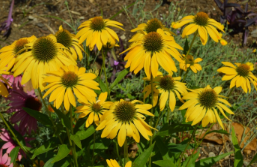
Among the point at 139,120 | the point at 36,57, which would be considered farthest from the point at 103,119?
the point at 36,57

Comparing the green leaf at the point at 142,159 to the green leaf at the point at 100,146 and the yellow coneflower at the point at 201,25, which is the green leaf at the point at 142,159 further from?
the yellow coneflower at the point at 201,25

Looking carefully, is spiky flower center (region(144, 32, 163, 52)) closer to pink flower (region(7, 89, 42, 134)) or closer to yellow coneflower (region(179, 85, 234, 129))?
yellow coneflower (region(179, 85, 234, 129))

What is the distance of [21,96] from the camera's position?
5.92 ft

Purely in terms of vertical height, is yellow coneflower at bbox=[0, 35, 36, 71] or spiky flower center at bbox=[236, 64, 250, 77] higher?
yellow coneflower at bbox=[0, 35, 36, 71]

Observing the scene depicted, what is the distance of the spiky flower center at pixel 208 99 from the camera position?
4.79 ft

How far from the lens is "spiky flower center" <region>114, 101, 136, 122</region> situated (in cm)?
131

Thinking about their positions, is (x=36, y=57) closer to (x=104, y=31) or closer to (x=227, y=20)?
(x=104, y=31)

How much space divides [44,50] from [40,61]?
69mm

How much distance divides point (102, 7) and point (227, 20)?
2.30 meters

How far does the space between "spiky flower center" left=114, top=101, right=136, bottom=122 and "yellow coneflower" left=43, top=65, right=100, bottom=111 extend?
0.17 m

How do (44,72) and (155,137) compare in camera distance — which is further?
(155,137)

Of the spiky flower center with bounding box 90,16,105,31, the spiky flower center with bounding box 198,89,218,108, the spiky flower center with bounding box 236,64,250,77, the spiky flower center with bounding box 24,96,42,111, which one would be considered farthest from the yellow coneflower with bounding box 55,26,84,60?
the spiky flower center with bounding box 236,64,250,77

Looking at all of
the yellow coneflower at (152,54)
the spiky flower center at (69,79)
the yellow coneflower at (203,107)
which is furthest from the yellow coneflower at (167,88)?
the spiky flower center at (69,79)

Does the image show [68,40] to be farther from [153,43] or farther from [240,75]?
[240,75]
